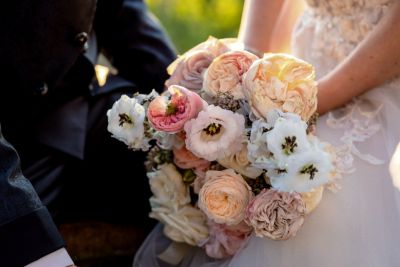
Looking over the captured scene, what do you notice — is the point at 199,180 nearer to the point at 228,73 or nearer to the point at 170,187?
the point at 170,187

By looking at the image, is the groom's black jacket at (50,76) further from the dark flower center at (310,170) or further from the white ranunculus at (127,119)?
the dark flower center at (310,170)

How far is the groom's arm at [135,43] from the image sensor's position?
1535 millimetres

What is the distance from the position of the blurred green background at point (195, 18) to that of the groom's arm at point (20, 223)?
3.37 metres

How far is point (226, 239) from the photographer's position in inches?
43.2

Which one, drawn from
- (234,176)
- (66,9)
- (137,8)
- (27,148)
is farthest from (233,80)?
(137,8)

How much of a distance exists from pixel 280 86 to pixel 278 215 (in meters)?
0.19

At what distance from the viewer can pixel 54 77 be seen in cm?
132

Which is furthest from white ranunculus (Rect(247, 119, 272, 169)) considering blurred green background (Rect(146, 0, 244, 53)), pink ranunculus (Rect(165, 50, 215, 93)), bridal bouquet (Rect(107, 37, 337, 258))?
blurred green background (Rect(146, 0, 244, 53))

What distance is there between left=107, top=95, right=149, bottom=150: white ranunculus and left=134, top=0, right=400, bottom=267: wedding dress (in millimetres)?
262

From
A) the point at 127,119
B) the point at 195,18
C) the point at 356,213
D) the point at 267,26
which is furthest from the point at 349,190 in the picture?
the point at 195,18

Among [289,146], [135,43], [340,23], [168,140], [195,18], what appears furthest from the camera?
[195,18]

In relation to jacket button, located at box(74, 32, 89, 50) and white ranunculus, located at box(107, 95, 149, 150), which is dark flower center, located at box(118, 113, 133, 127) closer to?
white ranunculus, located at box(107, 95, 149, 150)

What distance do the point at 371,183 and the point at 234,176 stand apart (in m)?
0.23

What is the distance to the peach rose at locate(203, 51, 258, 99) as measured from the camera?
102 centimetres
